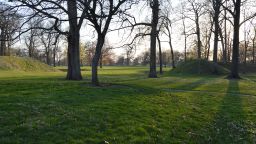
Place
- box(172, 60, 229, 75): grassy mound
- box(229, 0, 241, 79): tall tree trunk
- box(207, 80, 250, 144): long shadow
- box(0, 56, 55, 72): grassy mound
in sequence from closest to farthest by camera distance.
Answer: box(207, 80, 250, 144): long shadow
box(229, 0, 241, 79): tall tree trunk
box(0, 56, 55, 72): grassy mound
box(172, 60, 229, 75): grassy mound

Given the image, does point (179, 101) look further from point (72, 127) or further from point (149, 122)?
point (72, 127)

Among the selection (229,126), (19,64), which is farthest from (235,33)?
(19,64)

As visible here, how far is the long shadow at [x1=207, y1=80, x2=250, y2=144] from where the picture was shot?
1084cm

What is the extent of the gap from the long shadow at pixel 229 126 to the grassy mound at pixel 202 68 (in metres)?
33.5

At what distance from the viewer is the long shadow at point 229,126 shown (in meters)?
10.8

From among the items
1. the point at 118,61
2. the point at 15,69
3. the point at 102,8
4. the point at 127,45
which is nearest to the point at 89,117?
the point at 102,8

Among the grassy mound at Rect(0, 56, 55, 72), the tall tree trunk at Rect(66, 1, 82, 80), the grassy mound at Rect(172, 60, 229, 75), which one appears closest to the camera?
the tall tree trunk at Rect(66, 1, 82, 80)

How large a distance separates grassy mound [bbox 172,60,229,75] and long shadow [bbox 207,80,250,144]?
33.5 metres

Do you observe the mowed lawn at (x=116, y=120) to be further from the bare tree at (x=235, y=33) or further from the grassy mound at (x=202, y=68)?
the grassy mound at (x=202, y=68)

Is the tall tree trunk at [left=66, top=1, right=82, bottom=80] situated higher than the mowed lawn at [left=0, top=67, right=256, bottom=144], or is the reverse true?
the tall tree trunk at [left=66, top=1, right=82, bottom=80]

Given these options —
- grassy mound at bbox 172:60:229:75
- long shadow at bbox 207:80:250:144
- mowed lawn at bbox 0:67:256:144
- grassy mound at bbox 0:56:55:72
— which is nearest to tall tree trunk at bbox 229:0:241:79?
grassy mound at bbox 172:60:229:75

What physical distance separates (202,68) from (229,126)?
3977 centimetres

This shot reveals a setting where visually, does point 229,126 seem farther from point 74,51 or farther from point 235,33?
point 235,33

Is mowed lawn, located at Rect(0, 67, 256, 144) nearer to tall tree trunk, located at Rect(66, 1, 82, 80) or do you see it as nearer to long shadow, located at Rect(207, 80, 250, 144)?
long shadow, located at Rect(207, 80, 250, 144)
